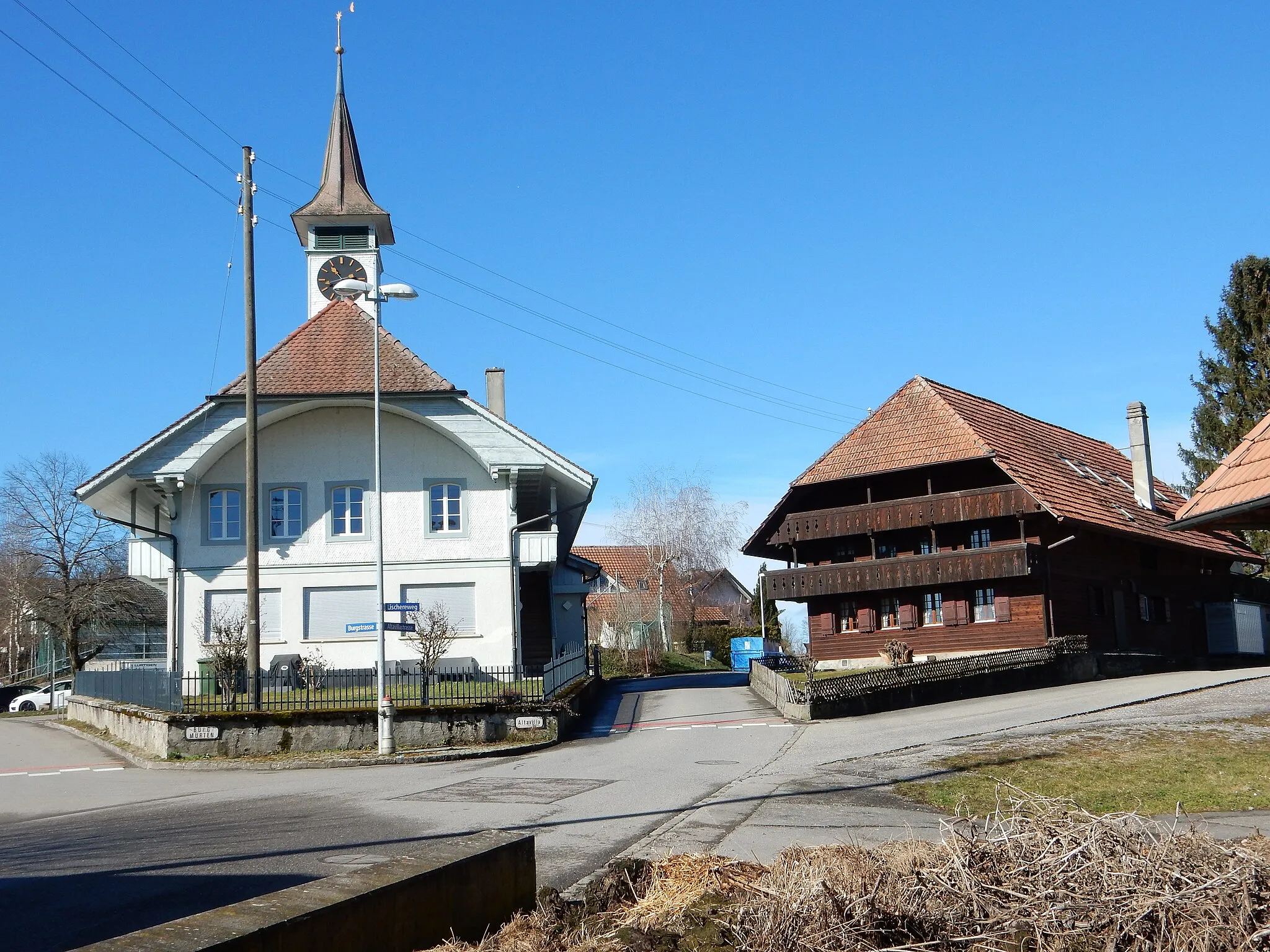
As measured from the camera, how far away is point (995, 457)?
1486 inches

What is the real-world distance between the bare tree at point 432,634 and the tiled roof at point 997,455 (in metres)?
15.1

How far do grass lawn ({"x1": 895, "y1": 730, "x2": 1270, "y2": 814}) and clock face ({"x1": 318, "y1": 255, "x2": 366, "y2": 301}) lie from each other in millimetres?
27742

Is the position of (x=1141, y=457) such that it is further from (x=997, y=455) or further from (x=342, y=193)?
(x=342, y=193)

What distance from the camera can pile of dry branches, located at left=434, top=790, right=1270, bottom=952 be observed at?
15.3 ft

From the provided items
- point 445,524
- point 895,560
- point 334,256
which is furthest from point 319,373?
point 895,560

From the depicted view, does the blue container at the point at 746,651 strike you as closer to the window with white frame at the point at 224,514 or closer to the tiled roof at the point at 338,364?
the tiled roof at the point at 338,364

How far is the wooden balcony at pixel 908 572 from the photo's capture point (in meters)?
36.8

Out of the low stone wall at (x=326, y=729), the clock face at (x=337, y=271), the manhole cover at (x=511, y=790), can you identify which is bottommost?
the manhole cover at (x=511, y=790)

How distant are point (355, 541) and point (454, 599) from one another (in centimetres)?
308

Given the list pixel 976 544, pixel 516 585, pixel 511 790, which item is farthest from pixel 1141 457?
pixel 511 790

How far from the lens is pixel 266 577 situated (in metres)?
32.4

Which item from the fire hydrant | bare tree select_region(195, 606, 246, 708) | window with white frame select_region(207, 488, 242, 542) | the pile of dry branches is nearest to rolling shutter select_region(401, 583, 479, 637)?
bare tree select_region(195, 606, 246, 708)

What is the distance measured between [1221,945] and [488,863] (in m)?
3.20

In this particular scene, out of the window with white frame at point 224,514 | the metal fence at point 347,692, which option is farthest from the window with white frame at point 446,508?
the metal fence at point 347,692
